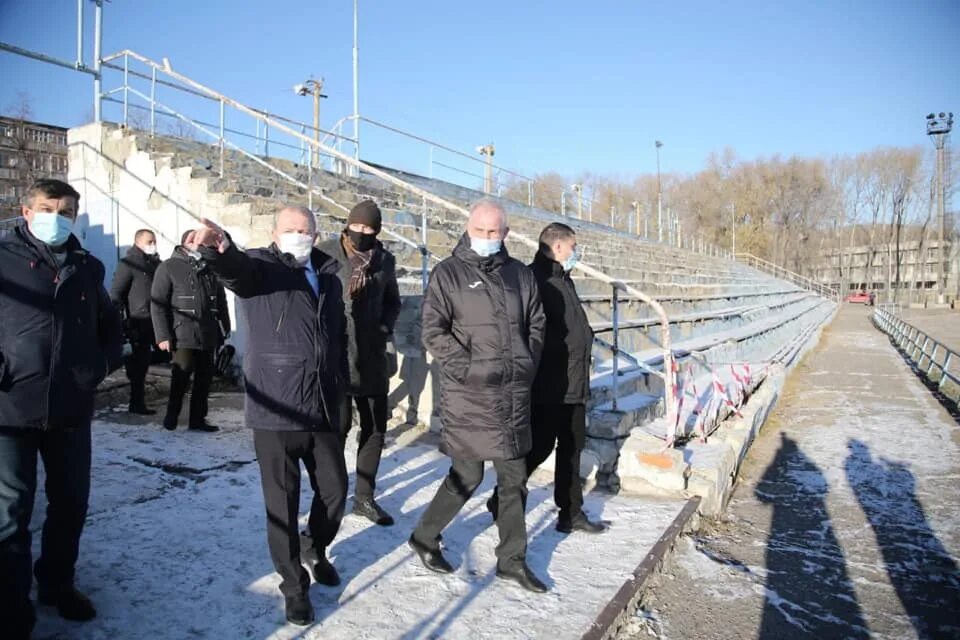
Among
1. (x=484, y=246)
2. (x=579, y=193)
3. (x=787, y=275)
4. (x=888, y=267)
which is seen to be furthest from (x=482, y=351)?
(x=888, y=267)

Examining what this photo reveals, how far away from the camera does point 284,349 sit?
2.73 metres

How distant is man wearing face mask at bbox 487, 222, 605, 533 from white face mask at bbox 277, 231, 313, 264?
1378 mm

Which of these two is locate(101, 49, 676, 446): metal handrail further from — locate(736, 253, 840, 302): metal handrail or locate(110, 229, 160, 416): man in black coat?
locate(736, 253, 840, 302): metal handrail

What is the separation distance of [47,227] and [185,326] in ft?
9.65

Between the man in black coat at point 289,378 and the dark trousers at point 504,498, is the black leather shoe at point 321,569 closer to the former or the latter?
the man in black coat at point 289,378

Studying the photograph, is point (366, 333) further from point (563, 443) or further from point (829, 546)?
point (829, 546)

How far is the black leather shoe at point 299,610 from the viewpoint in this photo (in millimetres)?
2633

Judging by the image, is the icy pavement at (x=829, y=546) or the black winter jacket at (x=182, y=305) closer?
the icy pavement at (x=829, y=546)

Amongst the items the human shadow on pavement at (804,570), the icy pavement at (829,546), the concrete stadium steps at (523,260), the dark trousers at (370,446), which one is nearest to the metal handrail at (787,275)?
the concrete stadium steps at (523,260)

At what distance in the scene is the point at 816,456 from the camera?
24.3 ft

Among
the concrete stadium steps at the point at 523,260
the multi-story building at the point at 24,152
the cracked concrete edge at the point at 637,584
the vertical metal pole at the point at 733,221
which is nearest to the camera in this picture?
the cracked concrete edge at the point at 637,584

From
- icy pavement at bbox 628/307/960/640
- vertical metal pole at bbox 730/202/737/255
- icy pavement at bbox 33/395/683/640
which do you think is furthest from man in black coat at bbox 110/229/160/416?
vertical metal pole at bbox 730/202/737/255

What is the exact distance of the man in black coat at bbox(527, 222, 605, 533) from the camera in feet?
12.2

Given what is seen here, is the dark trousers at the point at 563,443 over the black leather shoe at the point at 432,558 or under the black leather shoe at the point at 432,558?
over
